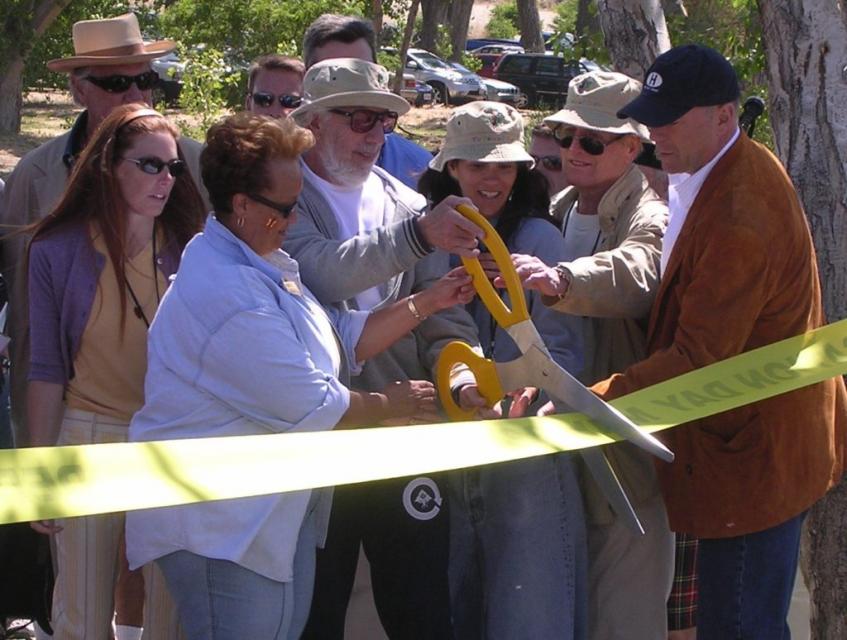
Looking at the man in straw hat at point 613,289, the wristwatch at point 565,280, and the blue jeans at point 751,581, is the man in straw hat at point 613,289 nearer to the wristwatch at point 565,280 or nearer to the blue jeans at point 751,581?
the wristwatch at point 565,280

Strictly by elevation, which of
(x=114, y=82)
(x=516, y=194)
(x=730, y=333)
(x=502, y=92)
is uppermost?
(x=114, y=82)

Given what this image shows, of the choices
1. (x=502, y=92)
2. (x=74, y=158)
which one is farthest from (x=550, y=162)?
(x=502, y=92)

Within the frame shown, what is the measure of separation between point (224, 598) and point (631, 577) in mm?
1352

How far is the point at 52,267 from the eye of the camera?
3605 millimetres

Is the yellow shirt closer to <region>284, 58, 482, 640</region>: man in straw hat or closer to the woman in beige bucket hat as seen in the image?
<region>284, 58, 482, 640</region>: man in straw hat

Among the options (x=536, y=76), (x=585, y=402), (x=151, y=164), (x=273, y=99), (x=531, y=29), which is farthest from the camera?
(x=531, y=29)

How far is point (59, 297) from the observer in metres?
3.63

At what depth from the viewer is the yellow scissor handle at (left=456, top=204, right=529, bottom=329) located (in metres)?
3.16

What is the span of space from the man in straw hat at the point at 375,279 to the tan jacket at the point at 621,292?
382mm

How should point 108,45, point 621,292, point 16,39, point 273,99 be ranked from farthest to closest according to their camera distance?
point 16,39 → point 273,99 → point 108,45 → point 621,292

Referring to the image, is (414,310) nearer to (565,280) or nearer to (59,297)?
(565,280)

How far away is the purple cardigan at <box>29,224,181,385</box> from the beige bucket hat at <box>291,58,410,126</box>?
0.79 m

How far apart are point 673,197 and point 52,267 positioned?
6.04ft

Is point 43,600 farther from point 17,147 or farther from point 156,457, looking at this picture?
point 17,147
